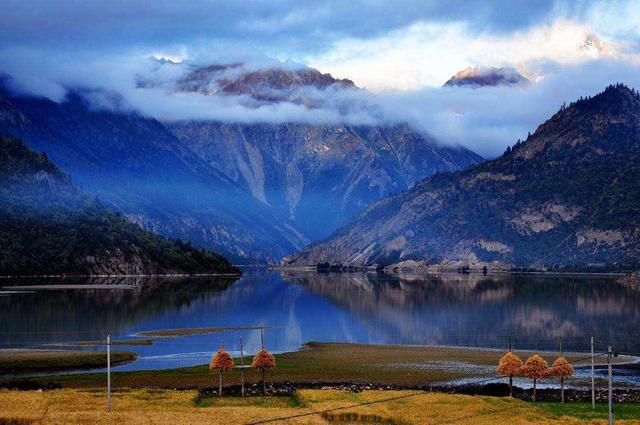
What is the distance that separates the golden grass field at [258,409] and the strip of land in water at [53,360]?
3073 centimetres

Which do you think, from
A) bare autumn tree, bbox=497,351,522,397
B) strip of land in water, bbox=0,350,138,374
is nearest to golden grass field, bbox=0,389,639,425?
bare autumn tree, bbox=497,351,522,397

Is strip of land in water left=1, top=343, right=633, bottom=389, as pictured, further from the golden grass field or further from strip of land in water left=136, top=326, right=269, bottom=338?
strip of land in water left=136, top=326, right=269, bottom=338

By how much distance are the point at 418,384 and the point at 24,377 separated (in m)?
45.9

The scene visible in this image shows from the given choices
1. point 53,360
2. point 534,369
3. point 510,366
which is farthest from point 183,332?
point 534,369

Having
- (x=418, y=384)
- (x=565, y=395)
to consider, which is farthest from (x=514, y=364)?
(x=418, y=384)

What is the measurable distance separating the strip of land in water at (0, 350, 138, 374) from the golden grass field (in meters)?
30.7

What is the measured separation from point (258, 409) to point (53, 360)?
52.0 metres

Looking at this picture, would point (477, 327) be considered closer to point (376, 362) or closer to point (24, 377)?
point (376, 362)

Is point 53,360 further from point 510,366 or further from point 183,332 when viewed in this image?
point 510,366

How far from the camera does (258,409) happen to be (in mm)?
83188

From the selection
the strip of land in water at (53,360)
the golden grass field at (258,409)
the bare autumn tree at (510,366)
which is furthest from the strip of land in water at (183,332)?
the bare autumn tree at (510,366)

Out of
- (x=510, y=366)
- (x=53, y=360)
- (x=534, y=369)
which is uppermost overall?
(x=510, y=366)

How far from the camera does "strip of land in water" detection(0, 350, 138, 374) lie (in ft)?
400

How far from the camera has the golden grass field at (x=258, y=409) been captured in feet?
250
